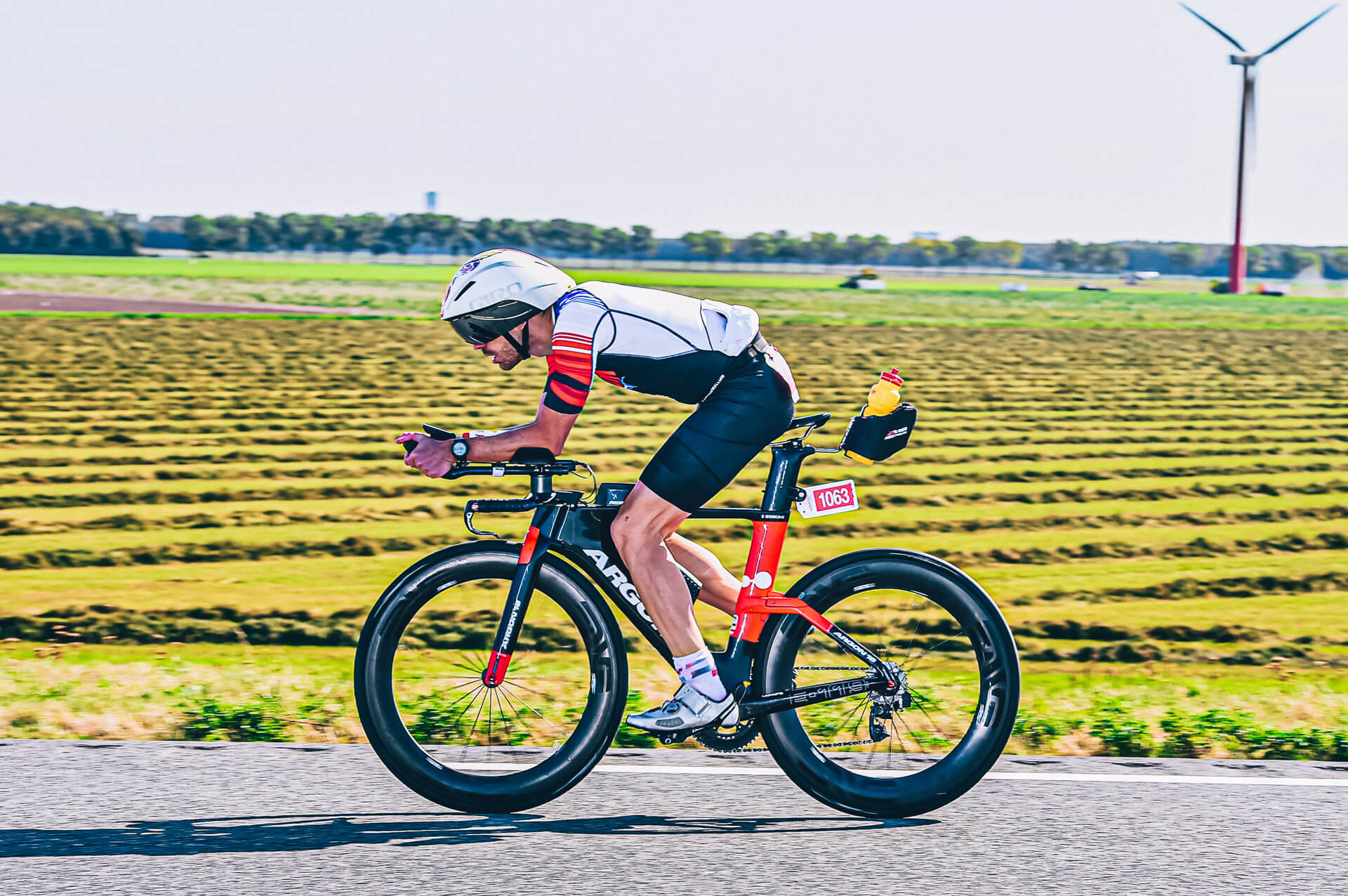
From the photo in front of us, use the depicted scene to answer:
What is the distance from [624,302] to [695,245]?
162672 mm

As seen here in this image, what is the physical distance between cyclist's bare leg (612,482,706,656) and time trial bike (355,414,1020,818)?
0.23ft

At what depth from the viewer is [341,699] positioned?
5.91 meters

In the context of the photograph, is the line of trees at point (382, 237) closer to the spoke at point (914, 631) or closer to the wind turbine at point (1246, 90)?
the wind turbine at point (1246, 90)

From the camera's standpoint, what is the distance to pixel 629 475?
44.6 ft

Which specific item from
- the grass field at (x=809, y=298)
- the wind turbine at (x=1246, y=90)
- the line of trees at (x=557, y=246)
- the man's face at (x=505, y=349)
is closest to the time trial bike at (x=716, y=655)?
the man's face at (x=505, y=349)

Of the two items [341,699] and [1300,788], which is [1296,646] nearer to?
[1300,788]

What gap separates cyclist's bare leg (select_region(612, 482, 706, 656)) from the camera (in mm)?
4504

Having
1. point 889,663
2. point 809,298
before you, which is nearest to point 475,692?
point 889,663

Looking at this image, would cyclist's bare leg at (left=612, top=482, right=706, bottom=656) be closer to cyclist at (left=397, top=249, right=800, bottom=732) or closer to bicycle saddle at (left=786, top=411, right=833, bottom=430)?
cyclist at (left=397, top=249, right=800, bottom=732)

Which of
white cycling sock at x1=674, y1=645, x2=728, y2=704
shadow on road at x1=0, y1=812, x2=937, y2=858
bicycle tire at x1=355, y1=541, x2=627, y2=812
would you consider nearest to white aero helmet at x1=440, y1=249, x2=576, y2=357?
bicycle tire at x1=355, y1=541, x2=627, y2=812

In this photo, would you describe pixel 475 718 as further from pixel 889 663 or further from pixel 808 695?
pixel 889 663

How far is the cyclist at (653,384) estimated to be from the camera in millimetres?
4371

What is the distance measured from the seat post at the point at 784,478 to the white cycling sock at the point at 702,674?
495mm

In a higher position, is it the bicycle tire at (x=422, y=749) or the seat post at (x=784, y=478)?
the seat post at (x=784, y=478)
